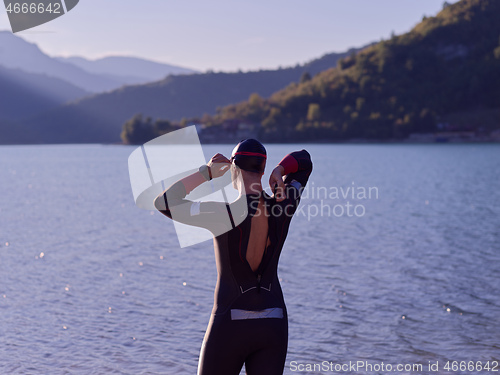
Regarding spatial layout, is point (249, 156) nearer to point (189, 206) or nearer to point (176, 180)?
point (189, 206)

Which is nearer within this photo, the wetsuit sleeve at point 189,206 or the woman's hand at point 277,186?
the wetsuit sleeve at point 189,206

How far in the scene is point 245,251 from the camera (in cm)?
388

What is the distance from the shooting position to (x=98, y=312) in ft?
40.5

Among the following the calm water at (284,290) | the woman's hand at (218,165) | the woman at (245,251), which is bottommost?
the calm water at (284,290)

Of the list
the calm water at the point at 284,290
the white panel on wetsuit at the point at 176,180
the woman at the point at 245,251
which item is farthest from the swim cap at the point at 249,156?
the calm water at the point at 284,290

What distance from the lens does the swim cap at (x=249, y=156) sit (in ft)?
12.0

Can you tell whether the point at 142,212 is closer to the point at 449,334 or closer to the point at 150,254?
the point at 150,254

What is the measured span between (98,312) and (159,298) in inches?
66.2

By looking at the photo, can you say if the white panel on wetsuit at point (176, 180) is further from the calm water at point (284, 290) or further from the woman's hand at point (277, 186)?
the calm water at point (284, 290)

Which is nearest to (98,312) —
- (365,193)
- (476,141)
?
(365,193)

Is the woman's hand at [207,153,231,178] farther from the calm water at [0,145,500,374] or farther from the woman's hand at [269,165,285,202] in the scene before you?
the calm water at [0,145,500,374]

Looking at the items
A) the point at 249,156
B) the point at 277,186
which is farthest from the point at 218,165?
the point at 277,186

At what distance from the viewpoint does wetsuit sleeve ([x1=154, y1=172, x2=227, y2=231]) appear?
147 inches

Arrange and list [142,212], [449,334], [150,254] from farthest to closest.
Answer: [142,212] < [150,254] < [449,334]
